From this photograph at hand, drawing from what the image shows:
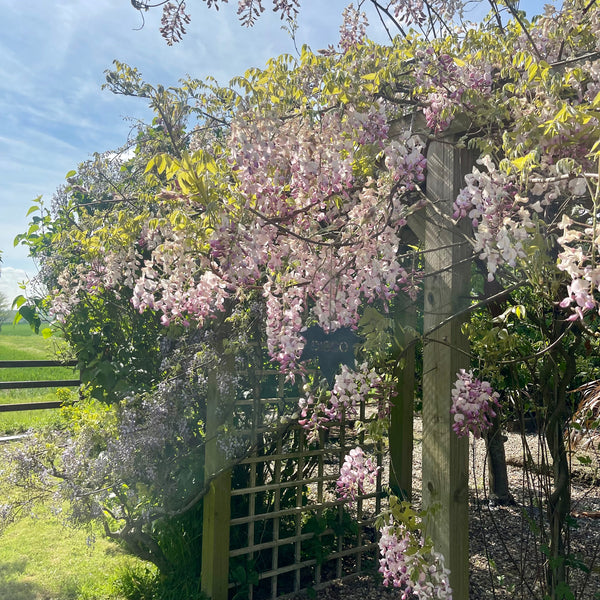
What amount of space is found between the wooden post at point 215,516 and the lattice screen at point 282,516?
0.24ft

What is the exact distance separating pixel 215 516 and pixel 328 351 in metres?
0.91

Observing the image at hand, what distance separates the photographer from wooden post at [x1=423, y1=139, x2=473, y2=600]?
6.38ft

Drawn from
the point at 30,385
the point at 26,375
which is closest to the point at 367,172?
the point at 30,385

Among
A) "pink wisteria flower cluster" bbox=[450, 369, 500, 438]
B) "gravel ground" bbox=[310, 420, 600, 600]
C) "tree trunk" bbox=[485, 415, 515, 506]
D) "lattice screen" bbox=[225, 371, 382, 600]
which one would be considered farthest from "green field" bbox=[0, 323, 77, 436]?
"tree trunk" bbox=[485, 415, 515, 506]

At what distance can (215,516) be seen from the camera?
262 centimetres

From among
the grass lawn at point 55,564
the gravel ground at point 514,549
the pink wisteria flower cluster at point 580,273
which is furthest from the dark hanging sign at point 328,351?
the pink wisteria flower cluster at point 580,273

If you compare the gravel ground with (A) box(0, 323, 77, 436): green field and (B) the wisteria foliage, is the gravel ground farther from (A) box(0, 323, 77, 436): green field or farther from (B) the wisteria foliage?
(A) box(0, 323, 77, 436): green field

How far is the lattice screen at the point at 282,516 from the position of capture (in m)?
2.74

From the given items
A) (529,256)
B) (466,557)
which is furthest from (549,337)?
(529,256)

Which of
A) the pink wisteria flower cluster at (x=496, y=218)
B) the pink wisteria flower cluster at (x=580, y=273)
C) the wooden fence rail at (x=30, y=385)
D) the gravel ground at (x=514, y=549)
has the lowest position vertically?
the gravel ground at (x=514, y=549)

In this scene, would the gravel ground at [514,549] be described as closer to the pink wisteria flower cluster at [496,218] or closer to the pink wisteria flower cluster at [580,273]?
the pink wisteria flower cluster at [496,218]

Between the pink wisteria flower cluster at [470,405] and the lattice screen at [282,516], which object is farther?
the lattice screen at [282,516]

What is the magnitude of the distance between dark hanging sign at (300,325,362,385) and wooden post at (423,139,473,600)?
28.7 inches

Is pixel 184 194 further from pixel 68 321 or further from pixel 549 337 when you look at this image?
pixel 68 321
